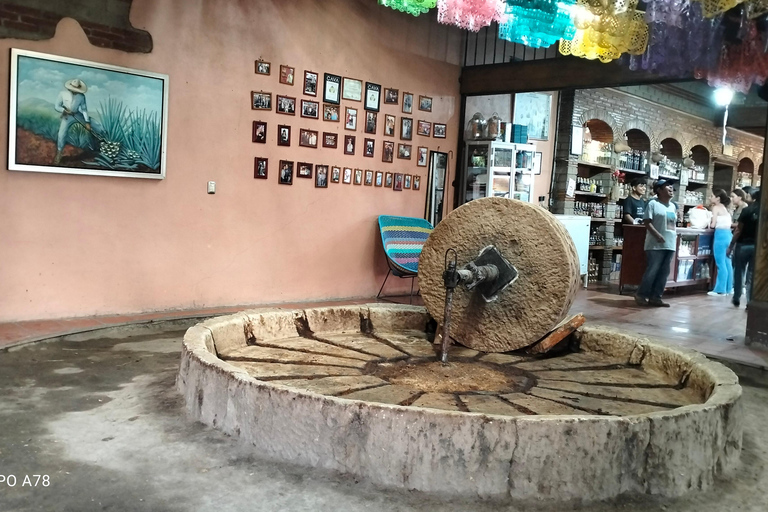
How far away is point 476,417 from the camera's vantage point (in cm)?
233

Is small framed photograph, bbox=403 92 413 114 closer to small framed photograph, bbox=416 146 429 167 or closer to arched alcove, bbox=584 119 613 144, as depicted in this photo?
small framed photograph, bbox=416 146 429 167

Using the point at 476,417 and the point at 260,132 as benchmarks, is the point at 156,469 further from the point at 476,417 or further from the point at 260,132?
the point at 260,132

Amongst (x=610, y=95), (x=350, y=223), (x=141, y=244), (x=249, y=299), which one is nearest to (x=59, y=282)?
(x=141, y=244)

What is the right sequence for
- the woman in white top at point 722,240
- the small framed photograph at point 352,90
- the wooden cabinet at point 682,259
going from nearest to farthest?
1. the small framed photograph at point 352,90
2. the wooden cabinet at point 682,259
3. the woman in white top at point 722,240

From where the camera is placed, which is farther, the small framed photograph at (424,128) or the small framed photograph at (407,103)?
the small framed photograph at (424,128)

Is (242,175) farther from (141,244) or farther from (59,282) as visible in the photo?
(59,282)

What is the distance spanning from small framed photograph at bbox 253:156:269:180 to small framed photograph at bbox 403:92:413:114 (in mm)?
1975

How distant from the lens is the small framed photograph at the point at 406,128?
751cm

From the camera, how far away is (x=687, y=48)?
16.9 ft

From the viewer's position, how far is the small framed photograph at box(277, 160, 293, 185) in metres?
6.45

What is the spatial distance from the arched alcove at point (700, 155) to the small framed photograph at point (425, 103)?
9.23 metres

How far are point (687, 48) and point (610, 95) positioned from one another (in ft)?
20.5

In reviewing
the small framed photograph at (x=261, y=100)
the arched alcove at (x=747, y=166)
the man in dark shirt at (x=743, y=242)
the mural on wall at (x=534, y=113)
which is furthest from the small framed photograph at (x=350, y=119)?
the arched alcove at (x=747, y=166)

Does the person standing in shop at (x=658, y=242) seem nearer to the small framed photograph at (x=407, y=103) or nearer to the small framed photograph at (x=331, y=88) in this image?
the small framed photograph at (x=407, y=103)
